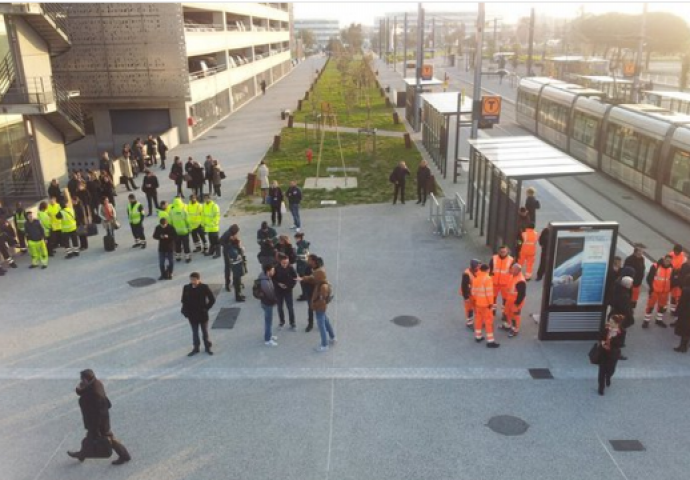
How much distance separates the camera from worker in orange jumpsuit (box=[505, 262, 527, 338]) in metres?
10.7

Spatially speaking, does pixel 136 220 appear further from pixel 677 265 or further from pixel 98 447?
pixel 677 265

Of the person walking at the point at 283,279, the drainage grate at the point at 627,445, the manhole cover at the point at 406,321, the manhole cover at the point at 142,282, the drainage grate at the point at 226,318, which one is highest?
the person walking at the point at 283,279

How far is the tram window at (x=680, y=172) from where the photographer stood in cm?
1738

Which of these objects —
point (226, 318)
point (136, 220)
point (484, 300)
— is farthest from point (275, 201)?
point (484, 300)

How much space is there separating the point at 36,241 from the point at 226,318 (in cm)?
638

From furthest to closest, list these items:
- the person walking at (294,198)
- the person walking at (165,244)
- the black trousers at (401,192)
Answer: the black trousers at (401,192) < the person walking at (294,198) < the person walking at (165,244)

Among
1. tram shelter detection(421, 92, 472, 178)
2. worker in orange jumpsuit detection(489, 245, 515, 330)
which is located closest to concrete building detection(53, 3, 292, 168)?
tram shelter detection(421, 92, 472, 178)

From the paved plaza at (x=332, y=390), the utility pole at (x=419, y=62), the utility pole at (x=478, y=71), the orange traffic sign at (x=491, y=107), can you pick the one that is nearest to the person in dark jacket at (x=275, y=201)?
the paved plaza at (x=332, y=390)

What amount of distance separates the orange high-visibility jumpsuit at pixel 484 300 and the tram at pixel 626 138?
33.9 feet

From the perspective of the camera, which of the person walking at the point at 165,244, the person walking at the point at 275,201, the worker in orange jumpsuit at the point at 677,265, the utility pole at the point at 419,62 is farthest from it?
the utility pole at the point at 419,62

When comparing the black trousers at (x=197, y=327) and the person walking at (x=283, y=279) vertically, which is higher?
the person walking at (x=283, y=279)

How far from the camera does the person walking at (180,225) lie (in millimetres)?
14771

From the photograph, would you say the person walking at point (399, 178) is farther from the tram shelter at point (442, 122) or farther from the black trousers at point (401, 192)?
the tram shelter at point (442, 122)

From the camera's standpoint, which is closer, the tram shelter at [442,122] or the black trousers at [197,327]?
the black trousers at [197,327]
